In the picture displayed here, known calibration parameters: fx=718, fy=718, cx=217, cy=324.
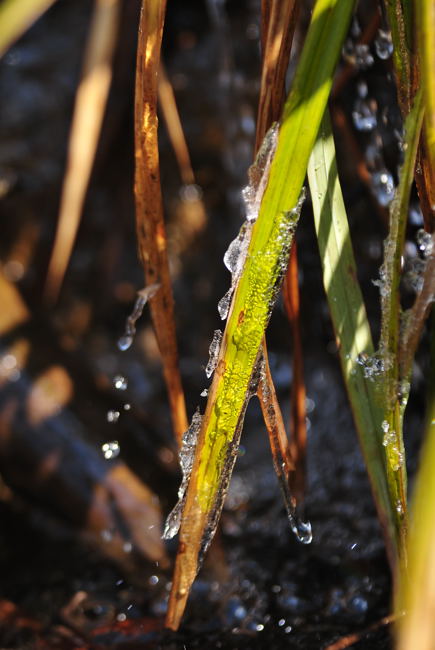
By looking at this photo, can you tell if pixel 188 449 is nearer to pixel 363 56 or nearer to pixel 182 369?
pixel 363 56

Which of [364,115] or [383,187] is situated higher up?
[364,115]

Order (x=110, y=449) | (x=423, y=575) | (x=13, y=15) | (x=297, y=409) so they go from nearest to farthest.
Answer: (x=423, y=575), (x=13, y=15), (x=297, y=409), (x=110, y=449)

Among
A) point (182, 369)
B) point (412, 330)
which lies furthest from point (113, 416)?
point (412, 330)

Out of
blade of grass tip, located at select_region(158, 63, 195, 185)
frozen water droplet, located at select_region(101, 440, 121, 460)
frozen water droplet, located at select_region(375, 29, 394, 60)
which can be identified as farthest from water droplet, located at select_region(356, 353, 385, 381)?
blade of grass tip, located at select_region(158, 63, 195, 185)

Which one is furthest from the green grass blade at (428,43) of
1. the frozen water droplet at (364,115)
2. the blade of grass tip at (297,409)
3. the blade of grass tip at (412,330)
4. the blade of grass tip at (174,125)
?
the blade of grass tip at (174,125)

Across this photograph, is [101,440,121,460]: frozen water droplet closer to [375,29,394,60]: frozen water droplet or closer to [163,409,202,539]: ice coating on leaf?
[163,409,202,539]: ice coating on leaf

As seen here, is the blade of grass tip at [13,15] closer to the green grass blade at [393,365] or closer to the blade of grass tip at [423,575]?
the green grass blade at [393,365]

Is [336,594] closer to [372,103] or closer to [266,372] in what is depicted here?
[266,372]
